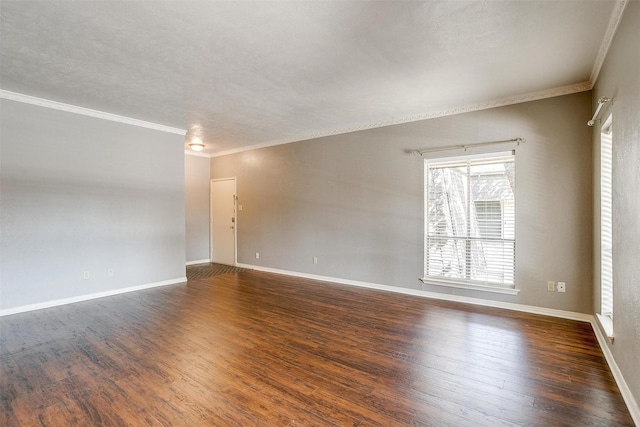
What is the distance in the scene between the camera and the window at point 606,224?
2859mm

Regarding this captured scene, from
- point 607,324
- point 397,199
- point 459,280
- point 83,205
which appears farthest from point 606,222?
point 83,205

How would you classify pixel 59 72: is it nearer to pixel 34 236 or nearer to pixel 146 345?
pixel 34 236

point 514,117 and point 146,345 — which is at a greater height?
point 514,117

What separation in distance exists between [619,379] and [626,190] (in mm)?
1356

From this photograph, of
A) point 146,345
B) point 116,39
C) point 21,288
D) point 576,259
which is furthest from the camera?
point 21,288

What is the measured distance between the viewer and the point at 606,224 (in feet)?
9.69

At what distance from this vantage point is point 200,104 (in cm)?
411

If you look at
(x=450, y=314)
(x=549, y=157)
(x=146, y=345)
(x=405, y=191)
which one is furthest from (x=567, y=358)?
(x=146, y=345)

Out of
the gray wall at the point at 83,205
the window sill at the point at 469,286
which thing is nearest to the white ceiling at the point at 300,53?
the gray wall at the point at 83,205

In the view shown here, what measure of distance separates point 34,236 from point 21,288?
2.18 feet

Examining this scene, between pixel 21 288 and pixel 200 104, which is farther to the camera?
pixel 200 104

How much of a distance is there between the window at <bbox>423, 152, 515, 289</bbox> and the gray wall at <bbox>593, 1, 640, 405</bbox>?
4.93 feet

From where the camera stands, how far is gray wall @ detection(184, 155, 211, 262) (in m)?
7.30

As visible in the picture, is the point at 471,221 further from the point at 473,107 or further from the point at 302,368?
the point at 302,368
